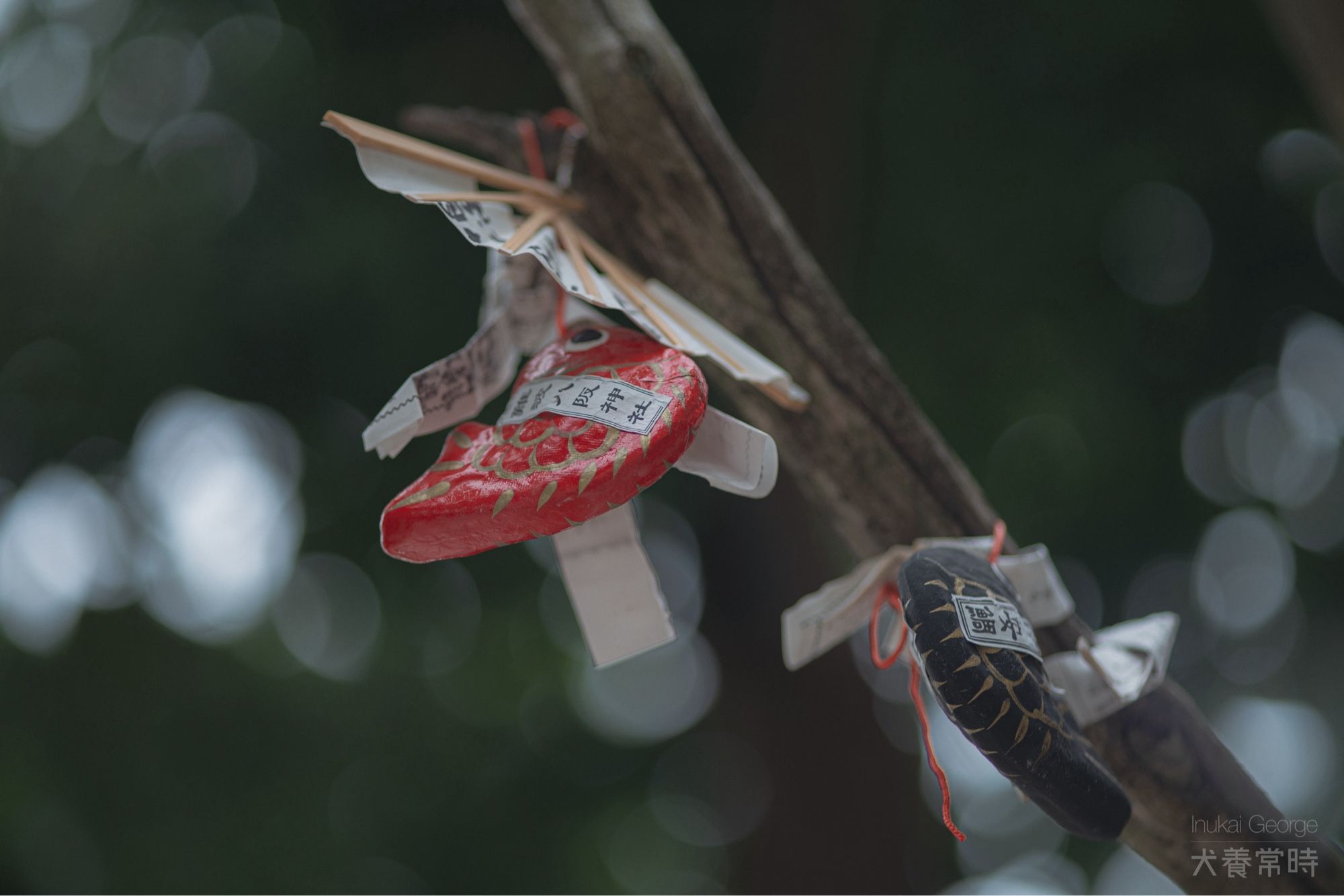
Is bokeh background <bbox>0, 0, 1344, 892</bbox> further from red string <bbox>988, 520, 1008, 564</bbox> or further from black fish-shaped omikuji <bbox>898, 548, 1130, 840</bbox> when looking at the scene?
→ black fish-shaped omikuji <bbox>898, 548, 1130, 840</bbox>

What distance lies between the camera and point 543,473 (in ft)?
1.73

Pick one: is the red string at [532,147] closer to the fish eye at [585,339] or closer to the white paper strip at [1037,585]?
the fish eye at [585,339]

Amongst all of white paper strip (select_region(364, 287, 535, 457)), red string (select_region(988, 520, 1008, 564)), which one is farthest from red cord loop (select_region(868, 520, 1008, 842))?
white paper strip (select_region(364, 287, 535, 457))

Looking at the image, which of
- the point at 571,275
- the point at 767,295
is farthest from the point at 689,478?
the point at 571,275

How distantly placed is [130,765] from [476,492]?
6.23ft

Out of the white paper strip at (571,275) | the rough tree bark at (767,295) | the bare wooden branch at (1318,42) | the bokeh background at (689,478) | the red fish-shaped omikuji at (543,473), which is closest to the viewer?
the red fish-shaped omikuji at (543,473)

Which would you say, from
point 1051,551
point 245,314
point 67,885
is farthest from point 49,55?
point 1051,551

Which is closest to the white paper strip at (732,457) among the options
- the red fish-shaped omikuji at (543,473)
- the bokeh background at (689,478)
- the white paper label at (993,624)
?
the red fish-shaped omikuji at (543,473)

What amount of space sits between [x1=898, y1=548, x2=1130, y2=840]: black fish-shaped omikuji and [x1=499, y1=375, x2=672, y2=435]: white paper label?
0.20m

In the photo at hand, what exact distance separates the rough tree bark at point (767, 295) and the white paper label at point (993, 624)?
0.24 meters

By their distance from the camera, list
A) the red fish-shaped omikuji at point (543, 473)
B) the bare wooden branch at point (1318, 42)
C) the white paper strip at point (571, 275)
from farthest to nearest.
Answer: the bare wooden branch at point (1318, 42) → the white paper strip at point (571, 275) → the red fish-shaped omikuji at point (543, 473)

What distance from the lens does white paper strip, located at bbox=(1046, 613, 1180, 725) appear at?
73 centimetres

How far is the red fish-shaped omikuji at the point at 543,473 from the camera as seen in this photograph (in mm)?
522

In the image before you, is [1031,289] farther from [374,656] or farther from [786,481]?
[374,656]
